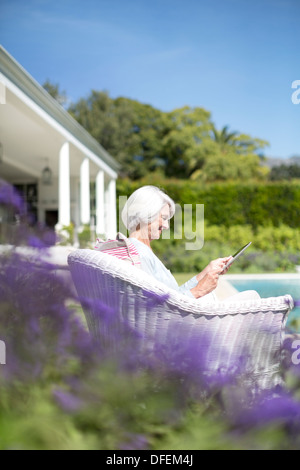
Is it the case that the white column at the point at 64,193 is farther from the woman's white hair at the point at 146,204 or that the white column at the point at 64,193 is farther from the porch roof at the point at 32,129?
the woman's white hair at the point at 146,204

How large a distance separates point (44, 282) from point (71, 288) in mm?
82

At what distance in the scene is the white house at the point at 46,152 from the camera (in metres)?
6.25

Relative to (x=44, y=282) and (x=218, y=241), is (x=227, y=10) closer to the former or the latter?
(x=44, y=282)

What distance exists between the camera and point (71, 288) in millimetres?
1438

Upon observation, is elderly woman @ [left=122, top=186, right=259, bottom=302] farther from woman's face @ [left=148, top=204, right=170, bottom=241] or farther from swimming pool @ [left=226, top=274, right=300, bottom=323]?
swimming pool @ [left=226, top=274, right=300, bottom=323]

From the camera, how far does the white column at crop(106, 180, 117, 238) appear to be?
1241 cm

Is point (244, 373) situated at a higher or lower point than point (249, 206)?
lower

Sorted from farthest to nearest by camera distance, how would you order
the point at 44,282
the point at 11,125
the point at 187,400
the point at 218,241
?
the point at 218,241
the point at 11,125
the point at 44,282
the point at 187,400

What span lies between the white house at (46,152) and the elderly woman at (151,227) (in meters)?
2.72

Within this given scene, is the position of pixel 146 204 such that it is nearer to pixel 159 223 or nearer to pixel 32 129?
pixel 159 223

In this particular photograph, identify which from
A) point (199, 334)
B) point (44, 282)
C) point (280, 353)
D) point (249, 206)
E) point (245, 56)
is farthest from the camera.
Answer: point (245, 56)

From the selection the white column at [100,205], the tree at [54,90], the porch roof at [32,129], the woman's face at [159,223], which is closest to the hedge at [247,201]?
the white column at [100,205]

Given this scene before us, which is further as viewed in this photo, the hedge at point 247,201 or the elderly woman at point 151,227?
the hedge at point 247,201

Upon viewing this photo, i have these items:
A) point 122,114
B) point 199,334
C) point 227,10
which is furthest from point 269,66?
point 199,334
